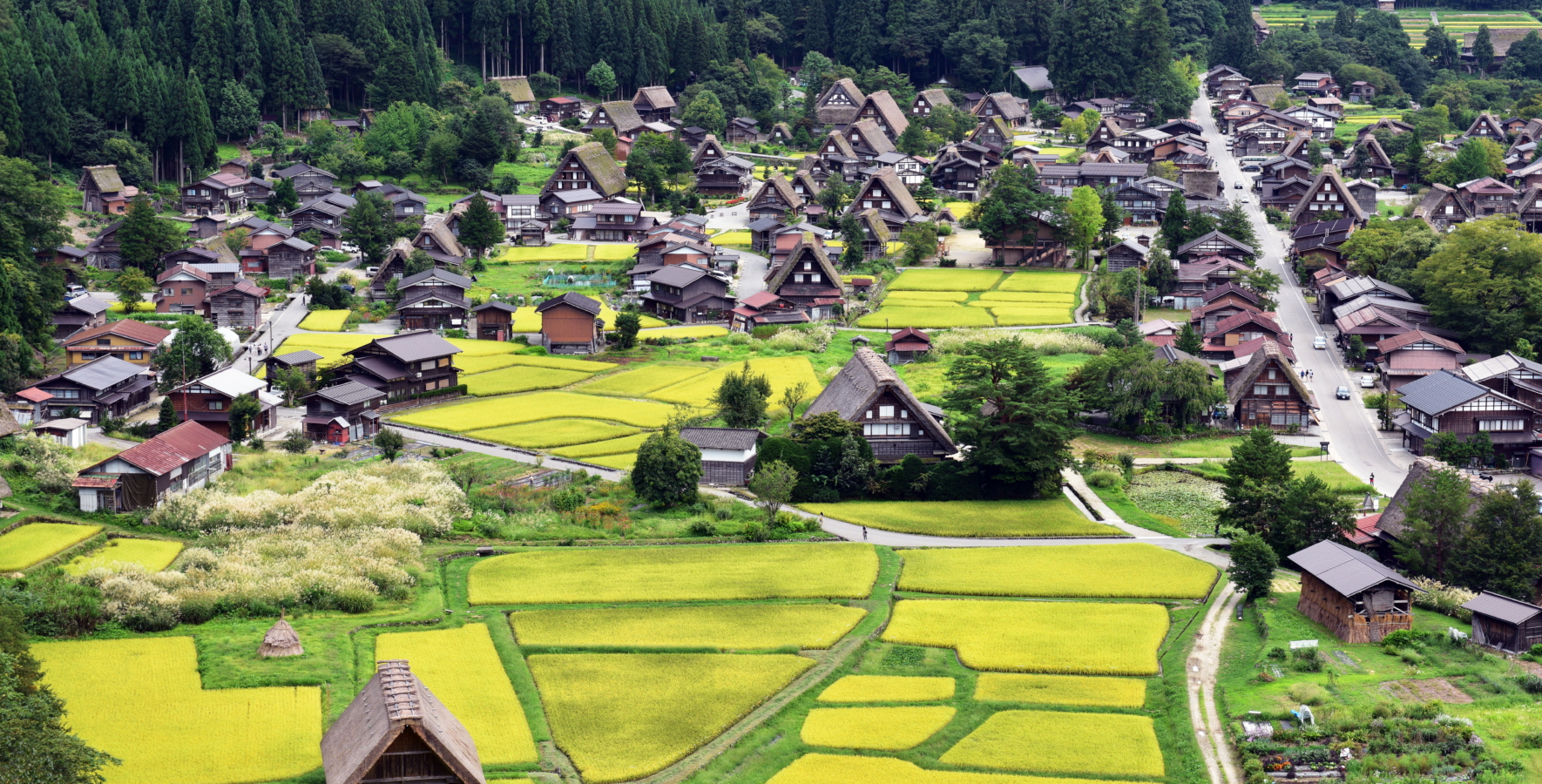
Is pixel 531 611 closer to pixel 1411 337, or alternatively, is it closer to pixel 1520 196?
pixel 1411 337

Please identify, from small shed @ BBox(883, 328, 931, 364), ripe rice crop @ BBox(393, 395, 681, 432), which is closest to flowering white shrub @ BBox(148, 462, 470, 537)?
ripe rice crop @ BBox(393, 395, 681, 432)

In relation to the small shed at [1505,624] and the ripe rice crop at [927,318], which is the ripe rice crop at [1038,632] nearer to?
A: the small shed at [1505,624]

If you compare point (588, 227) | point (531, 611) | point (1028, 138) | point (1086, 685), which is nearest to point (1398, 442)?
point (1086, 685)

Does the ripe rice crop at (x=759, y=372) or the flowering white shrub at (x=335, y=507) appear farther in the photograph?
the ripe rice crop at (x=759, y=372)

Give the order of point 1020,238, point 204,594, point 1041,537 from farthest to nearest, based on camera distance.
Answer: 1. point 1020,238
2. point 1041,537
3. point 204,594

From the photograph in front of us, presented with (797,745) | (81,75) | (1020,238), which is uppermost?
(81,75)

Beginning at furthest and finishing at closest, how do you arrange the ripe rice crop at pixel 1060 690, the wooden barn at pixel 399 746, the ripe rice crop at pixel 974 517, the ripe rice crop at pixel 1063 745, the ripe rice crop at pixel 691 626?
1. the ripe rice crop at pixel 974 517
2. the ripe rice crop at pixel 691 626
3. the ripe rice crop at pixel 1060 690
4. the ripe rice crop at pixel 1063 745
5. the wooden barn at pixel 399 746

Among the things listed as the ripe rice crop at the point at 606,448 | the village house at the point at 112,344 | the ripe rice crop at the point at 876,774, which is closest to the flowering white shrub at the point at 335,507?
the ripe rice crop at the point at 606,448
